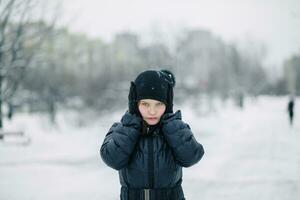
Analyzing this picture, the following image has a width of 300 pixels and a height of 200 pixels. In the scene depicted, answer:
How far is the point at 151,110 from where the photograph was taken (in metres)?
2.51

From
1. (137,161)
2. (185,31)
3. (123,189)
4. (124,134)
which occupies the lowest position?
(123,189)

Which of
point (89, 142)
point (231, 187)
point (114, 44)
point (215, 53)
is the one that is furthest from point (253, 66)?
point (231, 187)

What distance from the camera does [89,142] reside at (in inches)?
645

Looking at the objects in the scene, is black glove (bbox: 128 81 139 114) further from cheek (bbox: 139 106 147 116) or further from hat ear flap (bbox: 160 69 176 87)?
hat ear flap (bbox: 160 69 176 87)

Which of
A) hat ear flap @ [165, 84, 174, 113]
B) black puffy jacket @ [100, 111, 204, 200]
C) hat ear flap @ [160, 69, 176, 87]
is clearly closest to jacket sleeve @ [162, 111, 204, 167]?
black puffy jacket @ [100, 111, 204, 200]

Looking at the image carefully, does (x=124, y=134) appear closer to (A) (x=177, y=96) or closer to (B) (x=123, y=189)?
(B) (x=123, y=189)

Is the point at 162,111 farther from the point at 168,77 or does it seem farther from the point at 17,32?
the point at 17,32

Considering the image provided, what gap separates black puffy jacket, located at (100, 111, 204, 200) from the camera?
246cm

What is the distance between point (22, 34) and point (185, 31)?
115 feet

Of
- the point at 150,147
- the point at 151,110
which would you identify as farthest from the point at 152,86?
the point at 150,147

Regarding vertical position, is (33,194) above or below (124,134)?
below

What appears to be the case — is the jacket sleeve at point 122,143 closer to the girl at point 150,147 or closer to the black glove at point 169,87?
the girl at point 150,147

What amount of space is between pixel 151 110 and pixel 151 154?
26 cm

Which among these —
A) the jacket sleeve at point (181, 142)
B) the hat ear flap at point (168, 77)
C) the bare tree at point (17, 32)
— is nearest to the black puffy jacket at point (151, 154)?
the jacket sleeve at point (181, 142)
